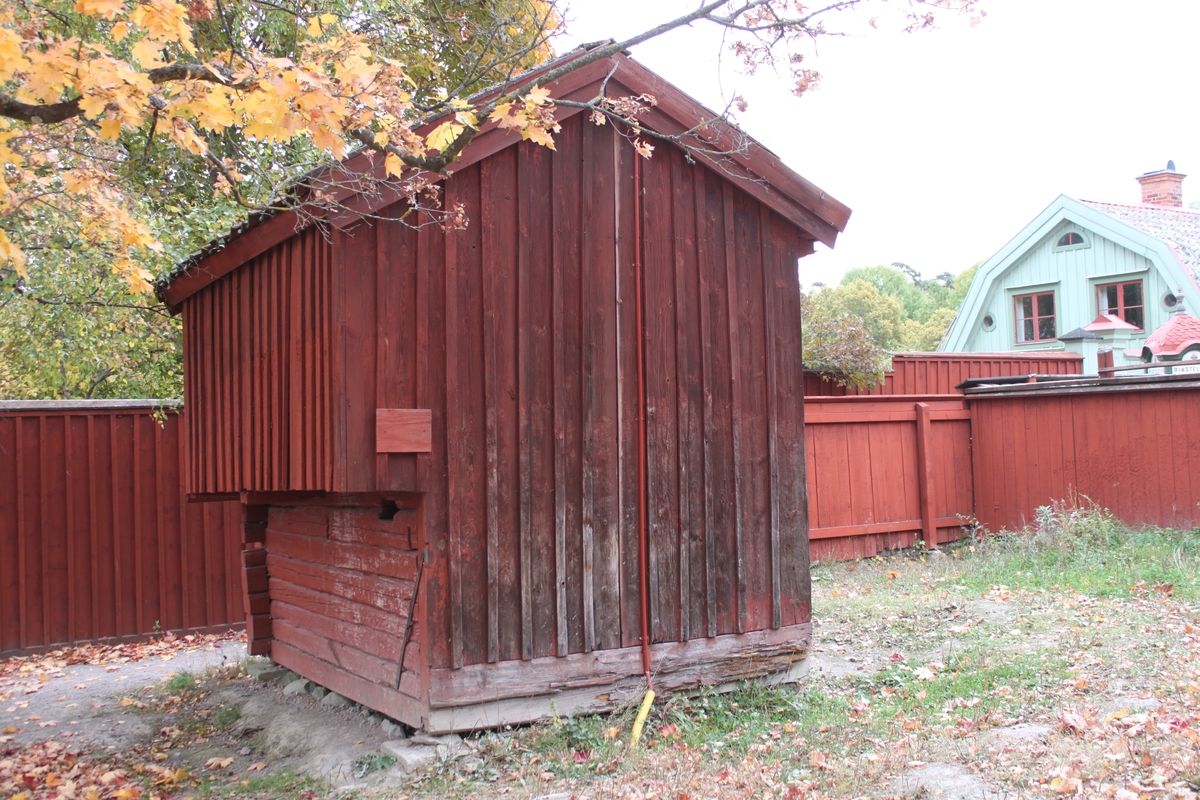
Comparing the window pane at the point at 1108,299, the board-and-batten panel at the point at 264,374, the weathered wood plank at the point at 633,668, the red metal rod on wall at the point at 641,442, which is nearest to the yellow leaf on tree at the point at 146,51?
the board-and-batten panel at the point at 264,374

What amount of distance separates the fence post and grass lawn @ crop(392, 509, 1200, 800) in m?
2.41

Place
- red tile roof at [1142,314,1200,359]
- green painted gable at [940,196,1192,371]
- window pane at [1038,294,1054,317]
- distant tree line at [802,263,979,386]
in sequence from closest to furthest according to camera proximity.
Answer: distant tree line at [802,263,979,386]
red tile roof at [1142,314,1200,359]
green painted gable at [940,196,1192,371]
window pane at [1038,294,1054,317]

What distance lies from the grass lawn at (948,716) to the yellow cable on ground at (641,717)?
76 millimetres

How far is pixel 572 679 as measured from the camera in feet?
19.9


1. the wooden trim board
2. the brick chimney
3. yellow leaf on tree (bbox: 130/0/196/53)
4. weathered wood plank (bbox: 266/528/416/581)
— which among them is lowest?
weathered wood plank (bbox: 266/528/416/581)

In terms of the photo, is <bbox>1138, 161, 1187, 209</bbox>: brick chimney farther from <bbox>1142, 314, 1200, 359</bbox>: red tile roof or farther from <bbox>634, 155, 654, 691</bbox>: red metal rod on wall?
<bbox>634, 155, 654, 691</bbox>: red metal rod on wall

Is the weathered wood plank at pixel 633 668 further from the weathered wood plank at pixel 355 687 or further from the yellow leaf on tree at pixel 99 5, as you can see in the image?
the yellow leaf on tree at pixel 99 5

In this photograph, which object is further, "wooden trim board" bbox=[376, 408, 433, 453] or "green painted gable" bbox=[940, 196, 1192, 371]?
"green painted gable" bbox=[940, 196, 1192, 371]

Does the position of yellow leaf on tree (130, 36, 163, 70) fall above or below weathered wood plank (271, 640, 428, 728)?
above

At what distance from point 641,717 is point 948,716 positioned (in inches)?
73.5

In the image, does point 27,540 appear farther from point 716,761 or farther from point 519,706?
point 716,761

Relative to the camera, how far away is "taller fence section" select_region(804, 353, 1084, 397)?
581 inches

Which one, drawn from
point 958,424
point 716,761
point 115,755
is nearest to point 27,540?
point 115,755

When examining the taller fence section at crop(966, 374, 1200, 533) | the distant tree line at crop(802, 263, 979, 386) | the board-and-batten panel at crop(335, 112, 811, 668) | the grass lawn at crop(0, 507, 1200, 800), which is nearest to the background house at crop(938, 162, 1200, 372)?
the distant tree line at crop(802, 263, 979, 386)
